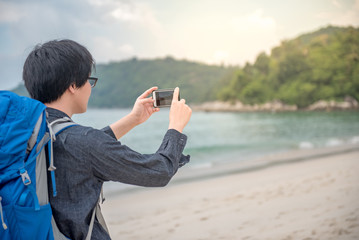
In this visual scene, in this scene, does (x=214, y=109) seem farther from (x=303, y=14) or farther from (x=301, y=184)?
(x=301, y=184)

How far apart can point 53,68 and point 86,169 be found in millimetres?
307

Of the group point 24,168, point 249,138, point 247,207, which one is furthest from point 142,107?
Result: point 249,138

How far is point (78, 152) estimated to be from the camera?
0.86 meters

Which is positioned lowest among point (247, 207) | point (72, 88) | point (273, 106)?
point (273, 106)

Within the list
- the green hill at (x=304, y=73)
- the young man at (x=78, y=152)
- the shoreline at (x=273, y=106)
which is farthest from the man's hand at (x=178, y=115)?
the green hill at (x=304, y=73)

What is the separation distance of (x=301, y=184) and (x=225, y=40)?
80.3 meters

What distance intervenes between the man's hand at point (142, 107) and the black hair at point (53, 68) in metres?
0.39

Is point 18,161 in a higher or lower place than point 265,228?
higher

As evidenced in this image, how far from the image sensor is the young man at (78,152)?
2.83 feet

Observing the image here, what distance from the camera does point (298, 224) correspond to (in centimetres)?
344

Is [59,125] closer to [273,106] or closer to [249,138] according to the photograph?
[249,138]

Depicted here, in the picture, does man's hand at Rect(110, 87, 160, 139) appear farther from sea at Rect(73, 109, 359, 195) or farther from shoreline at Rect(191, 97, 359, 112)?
shoreline at Rect(191, 97, 359, 112)

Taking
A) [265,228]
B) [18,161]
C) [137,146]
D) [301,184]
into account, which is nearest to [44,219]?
[18,161]

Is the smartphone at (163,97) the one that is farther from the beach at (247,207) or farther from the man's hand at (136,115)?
the beach at (247,207)
